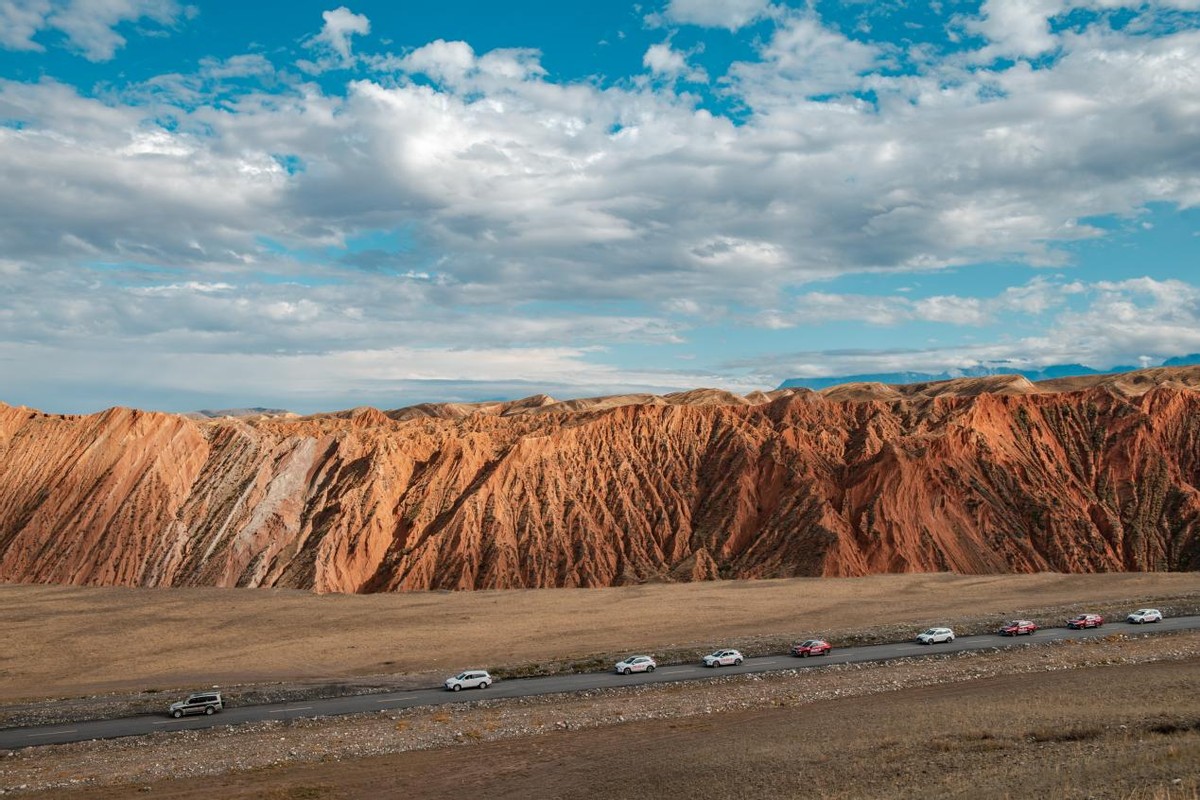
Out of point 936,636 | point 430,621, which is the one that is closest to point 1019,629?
point 936,636

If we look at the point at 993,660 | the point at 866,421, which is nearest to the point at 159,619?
the point at 993,660

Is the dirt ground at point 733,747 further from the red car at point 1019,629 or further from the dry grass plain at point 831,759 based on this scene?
the red car at point 1019,629

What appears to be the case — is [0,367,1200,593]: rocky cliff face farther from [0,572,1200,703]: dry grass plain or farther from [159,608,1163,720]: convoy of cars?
[159,608,1163,720]: convoy of cars

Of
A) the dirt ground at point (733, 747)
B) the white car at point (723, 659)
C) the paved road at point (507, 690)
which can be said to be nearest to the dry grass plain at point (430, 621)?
the paved road at point (507, 690)

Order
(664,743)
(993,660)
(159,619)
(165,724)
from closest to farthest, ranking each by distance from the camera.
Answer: (664,743) → (165,724) → (993,660) → (159,619)

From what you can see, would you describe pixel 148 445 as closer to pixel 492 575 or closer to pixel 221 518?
pixel 221 518
